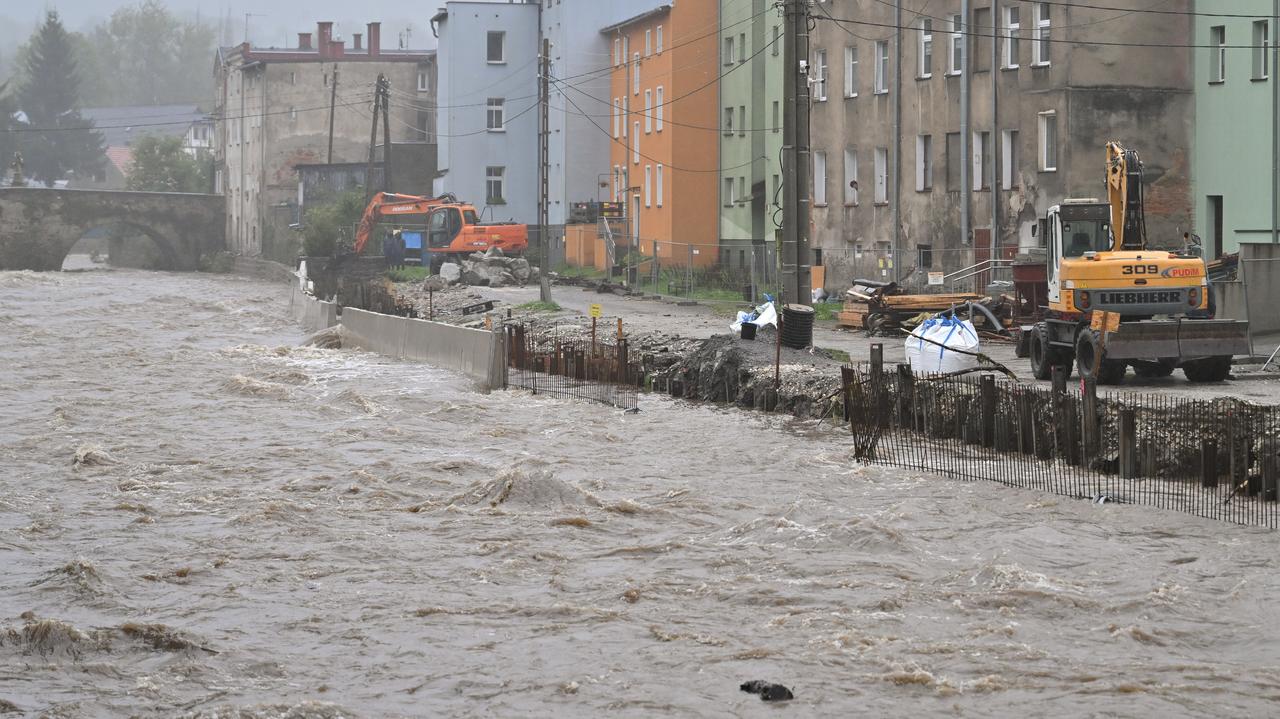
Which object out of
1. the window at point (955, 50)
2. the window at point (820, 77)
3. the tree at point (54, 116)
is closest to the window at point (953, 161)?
the window at point (955, 50)

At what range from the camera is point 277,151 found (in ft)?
292

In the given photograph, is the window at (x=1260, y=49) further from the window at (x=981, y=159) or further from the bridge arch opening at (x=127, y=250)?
the bridge arch opening at (x=127, y=250)

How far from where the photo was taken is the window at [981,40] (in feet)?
143

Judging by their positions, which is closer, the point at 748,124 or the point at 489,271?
the point at 489,271

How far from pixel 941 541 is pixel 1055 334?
36.2 feet

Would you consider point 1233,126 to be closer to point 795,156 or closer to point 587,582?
point 795,156

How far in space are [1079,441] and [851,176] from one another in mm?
34163

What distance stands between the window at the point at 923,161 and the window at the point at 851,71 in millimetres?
4511

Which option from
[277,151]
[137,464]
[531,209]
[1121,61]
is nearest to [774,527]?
[137,464]

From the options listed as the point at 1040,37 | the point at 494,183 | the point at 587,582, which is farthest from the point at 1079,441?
the point at 494,183

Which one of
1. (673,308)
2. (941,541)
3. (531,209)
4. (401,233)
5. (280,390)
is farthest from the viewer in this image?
(531,209)

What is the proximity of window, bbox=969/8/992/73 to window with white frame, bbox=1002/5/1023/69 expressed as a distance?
0.63 metres

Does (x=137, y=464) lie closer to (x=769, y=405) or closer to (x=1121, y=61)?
(x=769, y=405)

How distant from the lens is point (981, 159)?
4394cm
